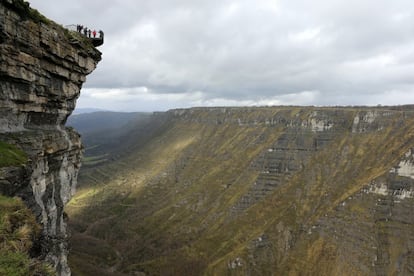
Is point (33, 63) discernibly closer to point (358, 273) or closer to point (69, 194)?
point (69, 194)

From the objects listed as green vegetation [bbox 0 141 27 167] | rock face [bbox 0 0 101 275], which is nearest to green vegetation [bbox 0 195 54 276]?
Result: rock face [bbox 0 0 101 275]

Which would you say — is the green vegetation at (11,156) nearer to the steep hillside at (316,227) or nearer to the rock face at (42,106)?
the rock face at (42,106)

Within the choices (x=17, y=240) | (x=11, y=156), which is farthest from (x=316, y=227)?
(x=17, y=240)

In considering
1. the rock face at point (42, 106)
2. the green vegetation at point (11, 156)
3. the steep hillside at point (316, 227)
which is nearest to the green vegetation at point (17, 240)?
the rock face at point (42, 106)

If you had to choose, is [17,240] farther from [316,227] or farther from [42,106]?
[316,227]

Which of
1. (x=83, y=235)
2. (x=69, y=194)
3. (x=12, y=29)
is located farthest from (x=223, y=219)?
(x=12, y=29)
